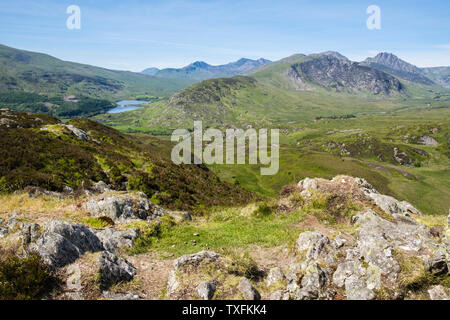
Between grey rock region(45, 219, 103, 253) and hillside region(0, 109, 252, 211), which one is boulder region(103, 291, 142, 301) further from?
hillside region(0, 109, 252, 211)

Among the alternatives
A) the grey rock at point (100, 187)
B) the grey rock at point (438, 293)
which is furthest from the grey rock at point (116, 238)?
the grey rock at point (438, 293)

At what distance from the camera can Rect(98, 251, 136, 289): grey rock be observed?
1070 centimetres

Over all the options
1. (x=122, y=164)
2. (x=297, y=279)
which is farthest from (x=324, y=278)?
(x=122, y=164)

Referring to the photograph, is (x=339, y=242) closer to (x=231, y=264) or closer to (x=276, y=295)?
(x=276, y=295)

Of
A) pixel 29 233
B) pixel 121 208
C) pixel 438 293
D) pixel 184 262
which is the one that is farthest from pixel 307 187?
pixel 29 233

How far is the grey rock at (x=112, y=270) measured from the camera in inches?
421

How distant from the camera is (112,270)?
11164mm

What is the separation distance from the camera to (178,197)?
3219 centimetres

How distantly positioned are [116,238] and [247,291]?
30.0 ft

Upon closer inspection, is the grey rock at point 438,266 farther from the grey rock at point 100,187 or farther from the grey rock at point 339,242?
the grey rock at point 100,187

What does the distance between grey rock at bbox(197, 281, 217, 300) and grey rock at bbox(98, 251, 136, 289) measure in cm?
374

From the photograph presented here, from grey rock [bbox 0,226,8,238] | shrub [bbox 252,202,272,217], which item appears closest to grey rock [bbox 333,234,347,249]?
shrub [bbox 252,202,272,217]

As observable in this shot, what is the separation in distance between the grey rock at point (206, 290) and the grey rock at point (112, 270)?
374 centimetres
